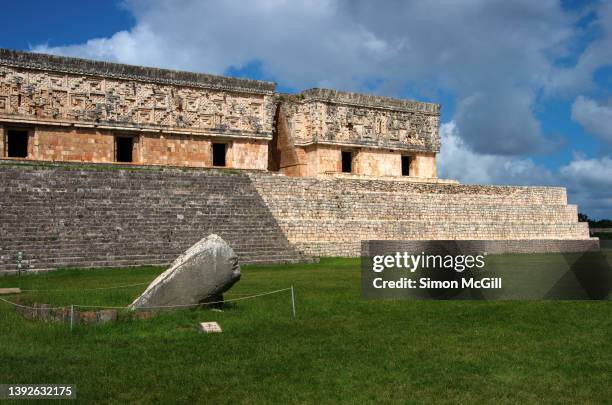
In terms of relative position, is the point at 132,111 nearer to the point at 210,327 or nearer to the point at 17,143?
the point at 17,143

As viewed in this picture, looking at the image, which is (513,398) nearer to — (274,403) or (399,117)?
(274,403)

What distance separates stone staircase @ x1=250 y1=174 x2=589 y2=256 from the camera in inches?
850

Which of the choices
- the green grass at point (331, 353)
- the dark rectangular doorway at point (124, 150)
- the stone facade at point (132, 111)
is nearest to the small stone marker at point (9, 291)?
the green grass at point (331, 353)

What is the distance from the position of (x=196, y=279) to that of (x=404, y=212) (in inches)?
641

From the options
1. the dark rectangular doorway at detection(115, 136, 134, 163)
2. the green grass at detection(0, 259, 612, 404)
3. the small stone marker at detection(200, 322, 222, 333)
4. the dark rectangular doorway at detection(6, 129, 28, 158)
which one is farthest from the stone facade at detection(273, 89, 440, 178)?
the small stone marker at detection(200, 322, 222, 333)

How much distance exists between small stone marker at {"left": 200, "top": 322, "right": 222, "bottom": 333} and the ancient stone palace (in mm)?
8352

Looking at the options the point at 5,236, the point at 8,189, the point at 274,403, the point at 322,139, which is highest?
the point at 322,139

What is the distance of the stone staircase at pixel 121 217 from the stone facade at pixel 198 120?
276 centimetres

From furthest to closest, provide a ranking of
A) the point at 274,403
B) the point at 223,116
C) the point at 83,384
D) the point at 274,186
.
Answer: the point at 223,116
the point at 274,186
the point at 83,384
the point at 274,403

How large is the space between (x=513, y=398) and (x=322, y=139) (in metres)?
22.3

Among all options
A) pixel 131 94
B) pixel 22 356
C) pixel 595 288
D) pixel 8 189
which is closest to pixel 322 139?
pixel 131 94

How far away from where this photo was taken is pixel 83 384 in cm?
563

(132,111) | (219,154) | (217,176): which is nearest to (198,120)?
(219,154)

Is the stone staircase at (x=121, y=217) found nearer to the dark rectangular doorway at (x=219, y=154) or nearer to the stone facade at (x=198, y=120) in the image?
the stone facade at (x=198, y=120)
